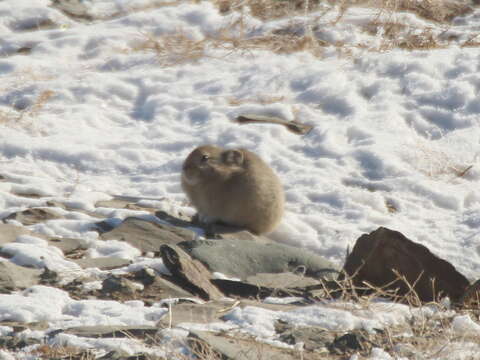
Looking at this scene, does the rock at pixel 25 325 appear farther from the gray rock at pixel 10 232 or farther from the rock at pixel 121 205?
the rock at pixel 121 205

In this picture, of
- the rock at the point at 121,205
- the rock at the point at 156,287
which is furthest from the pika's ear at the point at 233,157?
the rock at the point at 156,287

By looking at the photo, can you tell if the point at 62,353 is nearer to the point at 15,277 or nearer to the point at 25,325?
the point at 25,325

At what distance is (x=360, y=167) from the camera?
878cm

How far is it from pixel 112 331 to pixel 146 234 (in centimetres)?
224

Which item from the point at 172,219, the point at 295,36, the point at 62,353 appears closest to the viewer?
the point at 62,353

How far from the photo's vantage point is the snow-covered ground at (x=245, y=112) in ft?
25.5

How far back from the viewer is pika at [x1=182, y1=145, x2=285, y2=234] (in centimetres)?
736

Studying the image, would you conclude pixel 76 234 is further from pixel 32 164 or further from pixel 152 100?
pixel 152 100

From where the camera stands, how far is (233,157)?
7465 millimetres

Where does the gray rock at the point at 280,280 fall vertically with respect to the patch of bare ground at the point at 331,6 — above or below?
below

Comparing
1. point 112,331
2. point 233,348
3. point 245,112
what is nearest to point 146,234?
point 112,331

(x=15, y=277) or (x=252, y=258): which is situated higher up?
(x=15, y=277)

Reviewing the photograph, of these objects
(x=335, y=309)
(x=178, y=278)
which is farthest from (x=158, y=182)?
(x=335, y=309)

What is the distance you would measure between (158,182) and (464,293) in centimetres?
384
